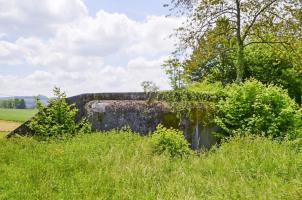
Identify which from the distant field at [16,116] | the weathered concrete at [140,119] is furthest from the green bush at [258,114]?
the distant field at [16,116]

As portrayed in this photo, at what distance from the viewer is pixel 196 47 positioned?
18859 mm

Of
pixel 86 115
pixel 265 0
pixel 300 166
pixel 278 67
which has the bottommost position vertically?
pixel 300 166

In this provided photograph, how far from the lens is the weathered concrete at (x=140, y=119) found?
11492 mm

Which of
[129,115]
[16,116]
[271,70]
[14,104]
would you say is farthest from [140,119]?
[14,104]

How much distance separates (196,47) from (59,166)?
12.5 meters

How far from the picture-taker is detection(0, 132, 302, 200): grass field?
20.5 ft

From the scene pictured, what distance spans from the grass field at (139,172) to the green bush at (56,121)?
117 centimetres

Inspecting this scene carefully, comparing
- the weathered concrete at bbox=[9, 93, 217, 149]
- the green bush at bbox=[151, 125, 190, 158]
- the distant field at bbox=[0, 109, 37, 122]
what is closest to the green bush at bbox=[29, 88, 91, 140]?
the weathered concrete at bbox=[9, 93, 217, 149]

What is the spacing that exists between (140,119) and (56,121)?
7.89ft

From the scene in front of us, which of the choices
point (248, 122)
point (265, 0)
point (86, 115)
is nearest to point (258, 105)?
point (248, 122)

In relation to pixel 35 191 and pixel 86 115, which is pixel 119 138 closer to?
pixel 86 115

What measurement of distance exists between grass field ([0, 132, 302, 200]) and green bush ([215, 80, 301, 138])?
168 centimetres

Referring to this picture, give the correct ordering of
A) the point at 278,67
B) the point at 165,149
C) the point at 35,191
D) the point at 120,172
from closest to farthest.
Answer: the point at 35,191 → the point at 120,172 → the point at 165,149 → the point at 278,67

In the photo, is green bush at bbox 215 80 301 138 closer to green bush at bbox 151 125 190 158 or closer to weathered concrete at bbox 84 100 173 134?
weathered concrete at bbox 84 100 173 134
